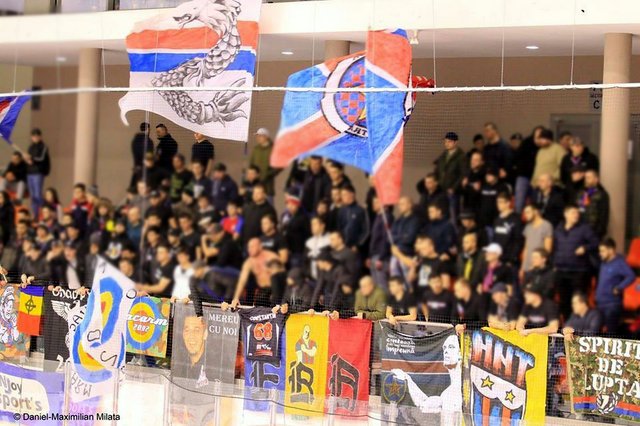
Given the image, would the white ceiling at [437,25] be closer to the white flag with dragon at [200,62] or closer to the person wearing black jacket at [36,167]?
the white flag with dragon at [200,62]

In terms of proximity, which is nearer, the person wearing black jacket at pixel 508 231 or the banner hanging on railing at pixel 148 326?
the banner hanging on railing at pixel 148 326

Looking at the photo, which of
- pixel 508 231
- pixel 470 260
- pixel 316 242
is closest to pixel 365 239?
pixel 316 242

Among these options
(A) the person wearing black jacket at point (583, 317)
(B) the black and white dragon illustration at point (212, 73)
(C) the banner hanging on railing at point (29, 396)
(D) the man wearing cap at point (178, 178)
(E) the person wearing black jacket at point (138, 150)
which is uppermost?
(B) the black and white dragon illustration at point (212, 73)

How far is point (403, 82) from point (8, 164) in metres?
11.6

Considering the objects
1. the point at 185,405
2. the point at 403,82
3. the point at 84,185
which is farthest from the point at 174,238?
the point at 185,405

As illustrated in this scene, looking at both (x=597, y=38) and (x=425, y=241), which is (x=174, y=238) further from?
(x=597, y=38)

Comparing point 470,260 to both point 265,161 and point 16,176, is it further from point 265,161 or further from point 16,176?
point 16,176

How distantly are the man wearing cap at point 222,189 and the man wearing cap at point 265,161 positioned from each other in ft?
1.72

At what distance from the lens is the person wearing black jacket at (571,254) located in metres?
14.0

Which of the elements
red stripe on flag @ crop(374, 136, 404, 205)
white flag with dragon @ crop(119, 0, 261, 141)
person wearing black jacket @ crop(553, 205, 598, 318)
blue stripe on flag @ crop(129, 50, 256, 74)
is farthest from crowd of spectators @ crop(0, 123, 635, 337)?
red stripe on flag @ crop(374, 136, 404, 205)

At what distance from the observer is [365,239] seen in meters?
16.4

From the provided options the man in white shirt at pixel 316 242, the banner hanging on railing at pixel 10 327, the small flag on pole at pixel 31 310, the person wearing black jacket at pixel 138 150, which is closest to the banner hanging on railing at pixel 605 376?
the man in white shirt at pixel 316 242

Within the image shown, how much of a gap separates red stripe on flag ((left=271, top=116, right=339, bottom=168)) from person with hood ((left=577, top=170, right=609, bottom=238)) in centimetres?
334

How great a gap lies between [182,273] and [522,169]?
604cm
